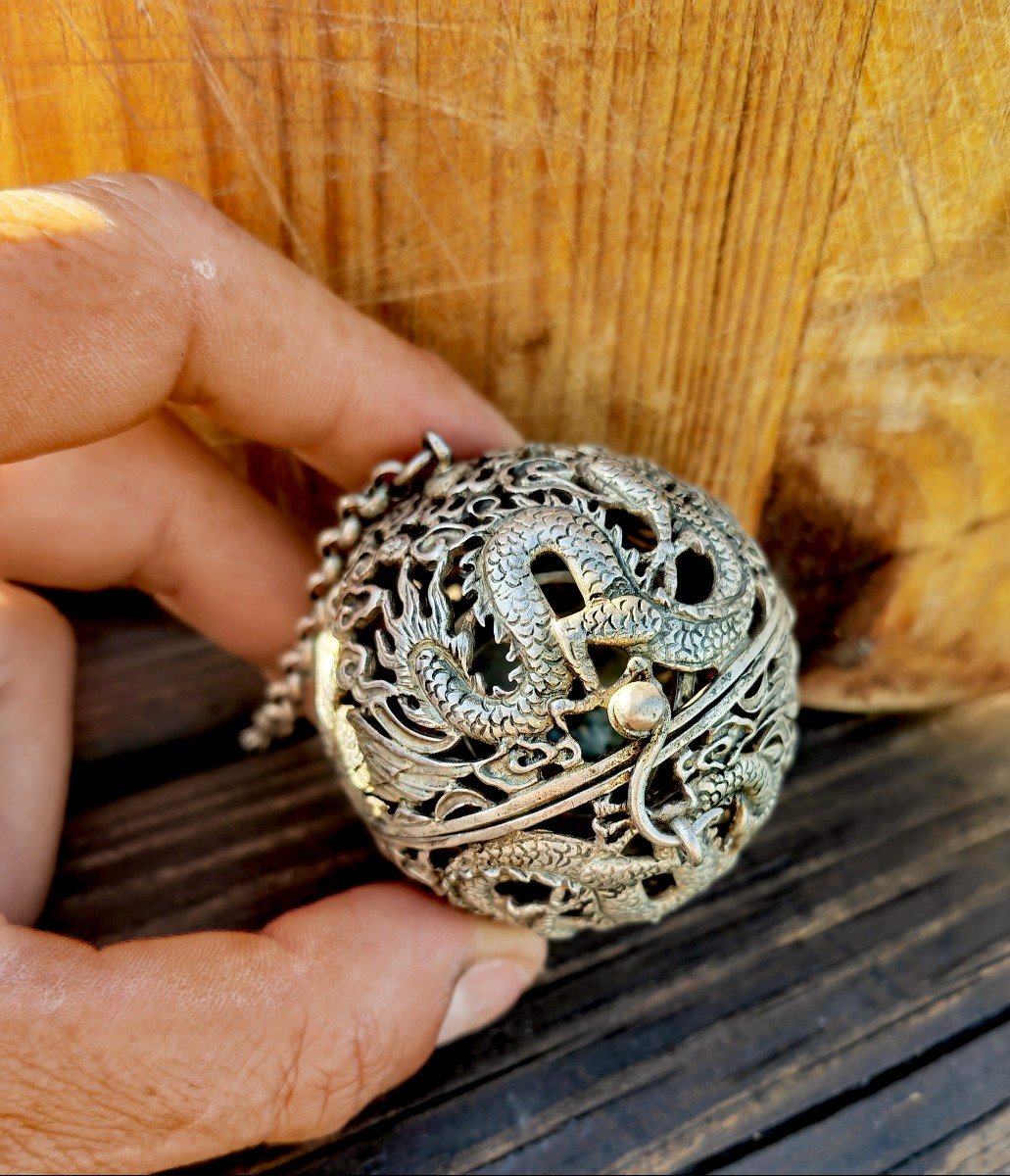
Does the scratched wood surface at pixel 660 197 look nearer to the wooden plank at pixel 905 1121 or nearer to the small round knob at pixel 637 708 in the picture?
the small round knob at pixel 637 708

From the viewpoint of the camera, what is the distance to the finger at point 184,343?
3.30ft

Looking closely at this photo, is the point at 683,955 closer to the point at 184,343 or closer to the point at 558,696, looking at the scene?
the point at 558,696

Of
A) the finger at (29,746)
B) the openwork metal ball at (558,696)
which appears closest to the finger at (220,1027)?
the openwork metal ball at (558,696)

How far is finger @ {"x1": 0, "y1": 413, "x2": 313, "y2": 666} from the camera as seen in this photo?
141 centimetres

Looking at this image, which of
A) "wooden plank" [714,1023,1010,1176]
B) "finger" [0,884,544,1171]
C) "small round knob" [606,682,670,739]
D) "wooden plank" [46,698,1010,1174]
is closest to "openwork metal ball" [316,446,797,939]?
"small round knob" [606,682,670,739]

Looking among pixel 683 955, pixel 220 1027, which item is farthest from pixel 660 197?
pixel 220 1027

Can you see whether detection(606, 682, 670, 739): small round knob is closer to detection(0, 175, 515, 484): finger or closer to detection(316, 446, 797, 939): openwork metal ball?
detection(316, 446, 797, 939): openwork metal ball

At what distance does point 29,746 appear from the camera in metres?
1.34

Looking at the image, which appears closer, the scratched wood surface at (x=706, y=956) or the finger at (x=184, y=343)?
the finger at (x=184, y=343)

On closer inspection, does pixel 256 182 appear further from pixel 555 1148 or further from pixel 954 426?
pixel 555 1148

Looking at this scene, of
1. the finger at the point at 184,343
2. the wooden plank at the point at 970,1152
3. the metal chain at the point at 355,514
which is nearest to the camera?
the finger at the point at 184,343

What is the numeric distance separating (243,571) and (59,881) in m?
0.54

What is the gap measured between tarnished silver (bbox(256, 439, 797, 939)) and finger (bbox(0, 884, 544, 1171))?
0.38ft

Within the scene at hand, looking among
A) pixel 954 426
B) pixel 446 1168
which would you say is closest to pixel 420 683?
pixel 446 1168
